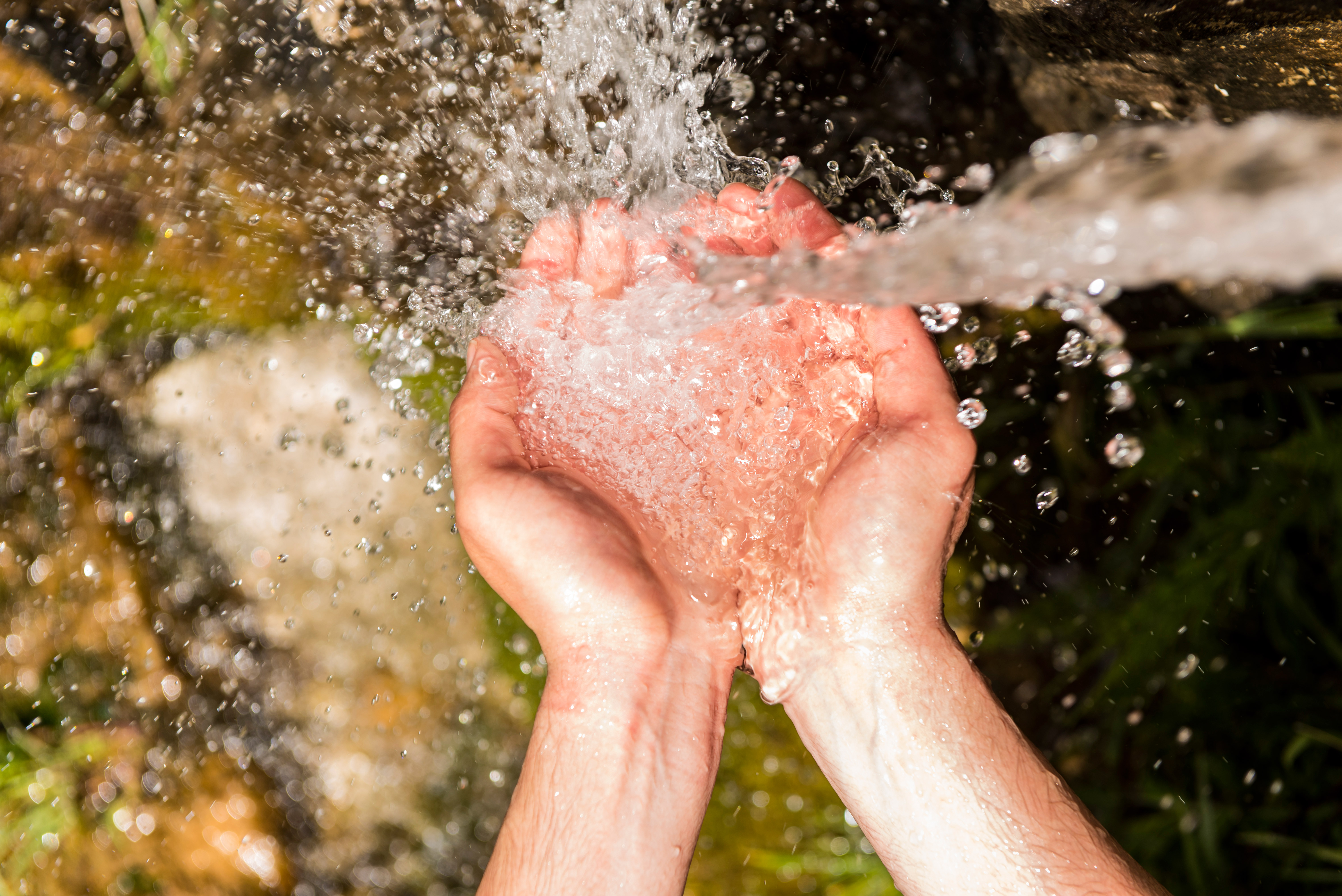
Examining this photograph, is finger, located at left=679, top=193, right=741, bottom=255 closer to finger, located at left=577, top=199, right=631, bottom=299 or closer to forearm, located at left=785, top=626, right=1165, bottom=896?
finger, located at left=577, top=199, right=631, bottom=299

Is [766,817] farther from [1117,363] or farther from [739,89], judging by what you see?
[739,89]

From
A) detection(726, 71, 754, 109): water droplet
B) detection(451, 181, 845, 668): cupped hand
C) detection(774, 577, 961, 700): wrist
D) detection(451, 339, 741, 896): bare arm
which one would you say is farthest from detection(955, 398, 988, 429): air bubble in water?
detection(726, 71, 754, 109): water droplet

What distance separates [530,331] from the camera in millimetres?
1622

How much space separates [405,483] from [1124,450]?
2.32m

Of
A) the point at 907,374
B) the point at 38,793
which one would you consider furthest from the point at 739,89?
the point at 38,793

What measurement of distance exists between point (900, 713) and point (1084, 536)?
1347mm

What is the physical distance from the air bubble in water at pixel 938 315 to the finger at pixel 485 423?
2.78 feet

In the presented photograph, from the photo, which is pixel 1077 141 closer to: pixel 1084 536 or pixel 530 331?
pixel 530 331

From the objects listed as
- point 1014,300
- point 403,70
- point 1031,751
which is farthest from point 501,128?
point 1031,751

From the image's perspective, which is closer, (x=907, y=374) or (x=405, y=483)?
(x=907, y=374)

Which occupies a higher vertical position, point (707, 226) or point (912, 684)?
point (707, 226)

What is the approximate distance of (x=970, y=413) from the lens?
1.61 meters

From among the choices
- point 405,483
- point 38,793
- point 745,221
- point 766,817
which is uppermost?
point 745,221

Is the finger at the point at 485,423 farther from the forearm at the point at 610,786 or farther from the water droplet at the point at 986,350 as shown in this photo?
the water droplet at the point at 986,350
